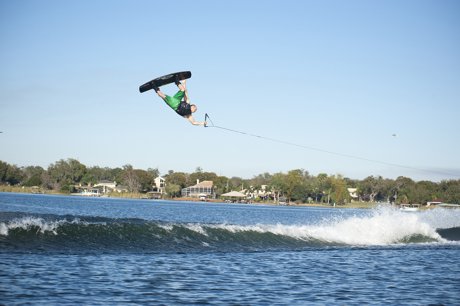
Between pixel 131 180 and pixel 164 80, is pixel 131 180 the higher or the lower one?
the higher one

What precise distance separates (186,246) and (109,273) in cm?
829

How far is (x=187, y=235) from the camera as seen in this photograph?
2592 centimetres

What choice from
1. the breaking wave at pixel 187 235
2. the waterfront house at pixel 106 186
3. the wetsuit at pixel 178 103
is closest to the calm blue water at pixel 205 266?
the breaking wave at pixel 187 235

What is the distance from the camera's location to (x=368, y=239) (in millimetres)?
33219

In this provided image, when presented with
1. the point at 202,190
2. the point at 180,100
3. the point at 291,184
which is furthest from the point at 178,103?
the point at 202,190

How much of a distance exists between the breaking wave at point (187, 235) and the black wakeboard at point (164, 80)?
5.75 metres

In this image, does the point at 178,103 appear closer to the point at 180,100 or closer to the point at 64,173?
the point at 180,100

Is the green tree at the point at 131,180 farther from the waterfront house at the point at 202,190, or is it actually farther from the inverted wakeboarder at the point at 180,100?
the inverted wakeboarder at the point at 180,100

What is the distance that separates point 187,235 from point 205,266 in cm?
794

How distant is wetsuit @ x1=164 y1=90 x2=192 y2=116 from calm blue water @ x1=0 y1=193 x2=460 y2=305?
446 cm

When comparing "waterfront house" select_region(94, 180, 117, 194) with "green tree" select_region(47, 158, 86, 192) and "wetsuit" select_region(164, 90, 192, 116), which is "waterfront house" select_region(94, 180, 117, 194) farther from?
"wetsuit" select_region(164, 90, 192, 116)

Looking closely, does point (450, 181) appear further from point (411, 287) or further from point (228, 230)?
point (411, 287)

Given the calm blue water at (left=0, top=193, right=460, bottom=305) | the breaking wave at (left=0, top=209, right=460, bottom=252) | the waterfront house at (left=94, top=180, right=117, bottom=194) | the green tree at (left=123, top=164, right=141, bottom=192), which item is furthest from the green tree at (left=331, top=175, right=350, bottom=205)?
the calm blue water at (left=0, top=193, right=460, bottom=305)

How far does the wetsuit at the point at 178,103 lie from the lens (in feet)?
61.6
